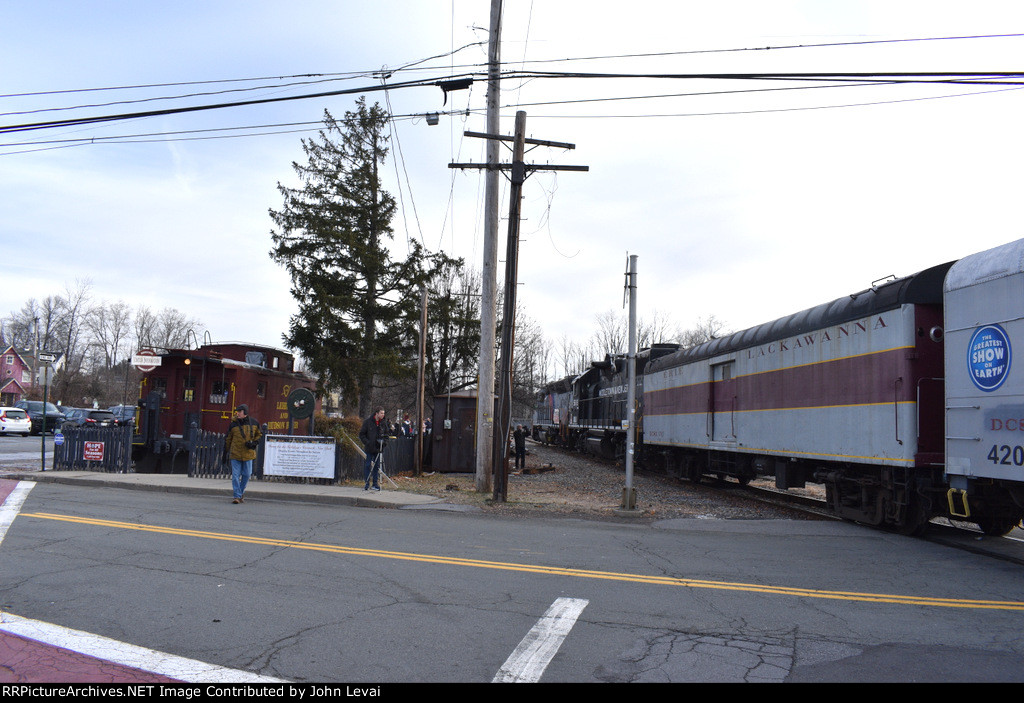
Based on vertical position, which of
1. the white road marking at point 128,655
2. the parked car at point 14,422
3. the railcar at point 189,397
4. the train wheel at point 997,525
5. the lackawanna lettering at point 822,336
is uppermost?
the lackawanna lettering at point 822,336

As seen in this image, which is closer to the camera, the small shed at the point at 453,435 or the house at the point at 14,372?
the small shed at the point at 453,435

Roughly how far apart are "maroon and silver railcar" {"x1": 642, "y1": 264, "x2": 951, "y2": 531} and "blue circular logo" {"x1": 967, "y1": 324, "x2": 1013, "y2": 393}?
104 cm

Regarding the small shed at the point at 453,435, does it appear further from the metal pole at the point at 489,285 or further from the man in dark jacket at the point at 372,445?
the man in dark jacket at the point at 372,445

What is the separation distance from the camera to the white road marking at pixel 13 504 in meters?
9.61

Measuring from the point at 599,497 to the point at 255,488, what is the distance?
303 inches

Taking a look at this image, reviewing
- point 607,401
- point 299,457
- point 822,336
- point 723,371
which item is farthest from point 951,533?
point 607,401

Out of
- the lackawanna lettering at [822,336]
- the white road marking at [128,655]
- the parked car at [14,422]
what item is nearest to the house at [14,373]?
the parked car at [14,422]

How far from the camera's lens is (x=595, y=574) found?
752 cm

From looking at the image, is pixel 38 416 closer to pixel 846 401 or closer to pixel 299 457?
pixel 299 457

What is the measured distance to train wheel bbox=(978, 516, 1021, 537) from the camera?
9633mm

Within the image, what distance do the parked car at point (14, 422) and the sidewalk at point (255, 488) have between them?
2414 centimetres

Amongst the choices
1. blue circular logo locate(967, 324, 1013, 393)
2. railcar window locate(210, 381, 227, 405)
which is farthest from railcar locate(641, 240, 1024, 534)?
railcar window locate(210, 381, 227, 405)
